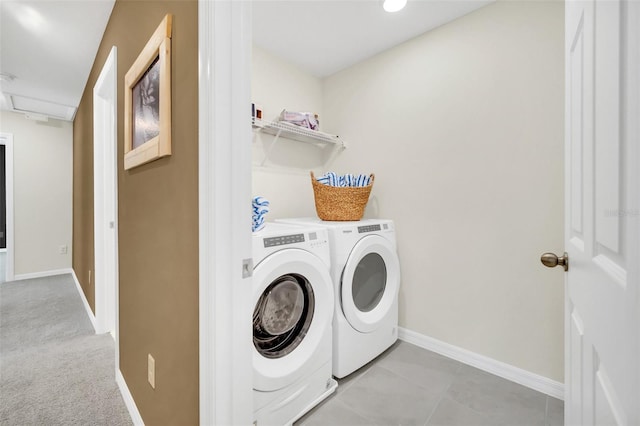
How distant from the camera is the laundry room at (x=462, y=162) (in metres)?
1.62

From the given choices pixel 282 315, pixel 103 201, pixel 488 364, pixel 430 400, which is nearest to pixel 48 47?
pixel 103 201

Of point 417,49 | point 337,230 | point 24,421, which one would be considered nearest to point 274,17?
point 417,49

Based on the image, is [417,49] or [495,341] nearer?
[495,341]

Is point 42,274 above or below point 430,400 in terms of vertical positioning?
above

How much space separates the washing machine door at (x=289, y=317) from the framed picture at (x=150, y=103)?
65 centimetres

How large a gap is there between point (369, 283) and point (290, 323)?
0.67 m

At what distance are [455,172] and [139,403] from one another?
2204mm

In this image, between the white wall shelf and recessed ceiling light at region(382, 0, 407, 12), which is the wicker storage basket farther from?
recessed ceiling light at region(382, 0, 407, 12)

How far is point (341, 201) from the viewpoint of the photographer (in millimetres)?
1998

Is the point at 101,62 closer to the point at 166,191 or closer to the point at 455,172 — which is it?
the point at 166,191

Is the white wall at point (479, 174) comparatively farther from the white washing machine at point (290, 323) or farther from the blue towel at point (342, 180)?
the white washing machine at point (290, 323)

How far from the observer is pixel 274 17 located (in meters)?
1.91

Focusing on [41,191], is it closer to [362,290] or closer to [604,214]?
[362,290]

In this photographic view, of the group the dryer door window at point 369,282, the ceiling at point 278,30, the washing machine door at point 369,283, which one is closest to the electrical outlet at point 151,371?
the washing machine door at point 369,283
